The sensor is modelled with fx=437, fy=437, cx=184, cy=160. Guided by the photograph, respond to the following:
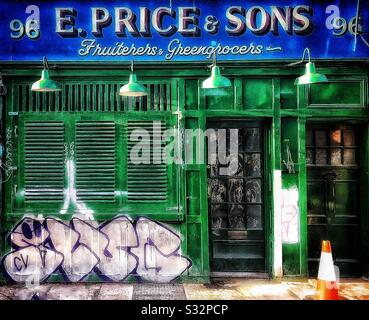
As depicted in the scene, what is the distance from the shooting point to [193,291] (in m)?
7.20

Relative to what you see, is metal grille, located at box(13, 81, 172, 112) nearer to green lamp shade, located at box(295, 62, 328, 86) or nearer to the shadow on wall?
the shadow on wall

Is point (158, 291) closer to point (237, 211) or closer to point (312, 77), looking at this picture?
point (237, 211)

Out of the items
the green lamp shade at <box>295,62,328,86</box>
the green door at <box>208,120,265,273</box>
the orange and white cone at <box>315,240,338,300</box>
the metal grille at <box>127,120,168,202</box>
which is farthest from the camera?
the green door at <box>208,120,265,273</box>

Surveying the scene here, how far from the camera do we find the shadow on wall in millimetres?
7594

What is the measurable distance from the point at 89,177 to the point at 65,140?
0.78 metres

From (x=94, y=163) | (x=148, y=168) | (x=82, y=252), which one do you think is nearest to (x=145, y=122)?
(x=148, y=168)

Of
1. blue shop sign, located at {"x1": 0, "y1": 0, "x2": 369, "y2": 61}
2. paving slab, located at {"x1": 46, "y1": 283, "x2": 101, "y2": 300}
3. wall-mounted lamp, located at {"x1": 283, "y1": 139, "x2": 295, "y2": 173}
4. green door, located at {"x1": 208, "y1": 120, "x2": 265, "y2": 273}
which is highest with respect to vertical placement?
blue shop sign, located at {"x1": 0, "y1": 0, "x2": 369, "y2": 61}

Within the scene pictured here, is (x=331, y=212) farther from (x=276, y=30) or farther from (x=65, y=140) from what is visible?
(x=65, y=140)

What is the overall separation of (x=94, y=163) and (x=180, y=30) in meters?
2.79

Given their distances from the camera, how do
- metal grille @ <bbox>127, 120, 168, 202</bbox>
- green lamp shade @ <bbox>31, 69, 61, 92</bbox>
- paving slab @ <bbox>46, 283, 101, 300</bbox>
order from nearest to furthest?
green lamp shade @ <bbox>31, 69, 61, 92</bbox>
paving slab @ <bbox>46, 283, 101, 300</bbox>
metal grille @ <bbox>127, 120, 168, 202</bbox>

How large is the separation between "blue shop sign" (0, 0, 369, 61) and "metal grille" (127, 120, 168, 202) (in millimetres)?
1245

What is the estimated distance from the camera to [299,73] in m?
7.78

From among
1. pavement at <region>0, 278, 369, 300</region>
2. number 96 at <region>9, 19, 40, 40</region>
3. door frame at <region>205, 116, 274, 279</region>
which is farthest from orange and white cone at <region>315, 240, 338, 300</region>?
number 96 at <region>9, 19, 40, 40</region>
